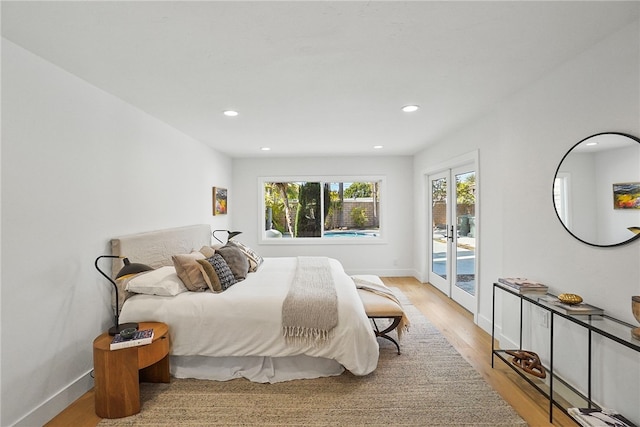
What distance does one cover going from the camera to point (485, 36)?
183 centimetres

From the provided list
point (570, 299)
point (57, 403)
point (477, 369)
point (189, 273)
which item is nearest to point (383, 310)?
point (477, 369)

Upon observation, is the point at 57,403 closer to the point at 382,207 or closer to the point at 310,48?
the point at 310,48

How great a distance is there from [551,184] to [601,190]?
1.44 ft

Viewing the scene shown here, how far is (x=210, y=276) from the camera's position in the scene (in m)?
2.81

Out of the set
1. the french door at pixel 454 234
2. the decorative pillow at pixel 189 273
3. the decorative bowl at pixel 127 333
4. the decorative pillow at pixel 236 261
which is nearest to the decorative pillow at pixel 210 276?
the decorative pillow at pixel 189 273

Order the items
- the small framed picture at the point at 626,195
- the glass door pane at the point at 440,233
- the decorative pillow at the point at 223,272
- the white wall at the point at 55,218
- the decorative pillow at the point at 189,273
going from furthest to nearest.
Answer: the glass door pane at the point at 440,233, the decorative pillow at the point at 223,272, the decorative pillow at the point at 189,273, the white wall at the point at 55,218, the small framed picture at the point at 626,195

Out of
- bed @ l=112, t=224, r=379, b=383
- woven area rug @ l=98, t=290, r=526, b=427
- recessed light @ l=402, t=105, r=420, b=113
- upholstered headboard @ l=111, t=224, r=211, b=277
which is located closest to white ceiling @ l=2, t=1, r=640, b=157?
recessed light @ l=402, t=105, r=420, b=113

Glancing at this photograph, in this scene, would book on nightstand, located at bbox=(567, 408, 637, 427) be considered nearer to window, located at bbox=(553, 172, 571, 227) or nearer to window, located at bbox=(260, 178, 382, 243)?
window, located at bbox=(553, 172, 571, 227)

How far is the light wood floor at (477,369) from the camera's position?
2.05 m

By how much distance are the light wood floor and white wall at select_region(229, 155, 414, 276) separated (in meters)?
1.62

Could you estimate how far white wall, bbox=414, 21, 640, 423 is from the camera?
181cm

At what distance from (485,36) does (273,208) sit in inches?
198

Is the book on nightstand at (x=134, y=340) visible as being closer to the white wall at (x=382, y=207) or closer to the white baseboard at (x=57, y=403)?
the white baseboard at (x=57, y=403)

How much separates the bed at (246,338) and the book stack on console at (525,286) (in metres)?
1.22
